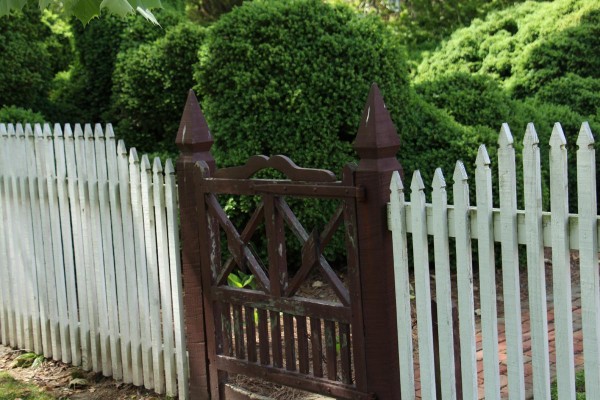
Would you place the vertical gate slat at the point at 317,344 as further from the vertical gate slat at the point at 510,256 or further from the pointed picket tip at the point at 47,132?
the pointed picket tip at the point at 47,132

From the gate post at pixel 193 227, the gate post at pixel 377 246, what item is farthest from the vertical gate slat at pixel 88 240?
the gate post at pixel 377 246

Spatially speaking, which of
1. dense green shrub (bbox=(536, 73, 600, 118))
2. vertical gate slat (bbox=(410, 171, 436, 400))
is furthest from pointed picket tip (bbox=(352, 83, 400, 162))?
dense green shrub (bbox=(536, 73, 600, 118))

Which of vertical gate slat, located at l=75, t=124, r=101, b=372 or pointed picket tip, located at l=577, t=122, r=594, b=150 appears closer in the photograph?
pointed picket tip, located at l=577, t=122, r=594, b=150

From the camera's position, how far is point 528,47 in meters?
9.27

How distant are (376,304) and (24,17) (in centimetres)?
746

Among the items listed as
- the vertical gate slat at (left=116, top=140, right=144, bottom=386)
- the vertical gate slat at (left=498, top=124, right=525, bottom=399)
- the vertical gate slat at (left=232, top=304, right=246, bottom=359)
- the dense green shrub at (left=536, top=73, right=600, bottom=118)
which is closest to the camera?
the vertical gate slat at (left=498, top=124, right=525, bottom=399)

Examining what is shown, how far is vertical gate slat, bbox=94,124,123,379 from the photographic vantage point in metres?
4.86

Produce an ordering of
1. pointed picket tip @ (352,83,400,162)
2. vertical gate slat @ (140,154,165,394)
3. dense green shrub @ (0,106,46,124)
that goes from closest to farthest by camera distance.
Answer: pointed picket tip @ (352,83,400,162) < vertical gate slat @ (140,154,165,394) < dense green shrub @ (0,106,46,124)

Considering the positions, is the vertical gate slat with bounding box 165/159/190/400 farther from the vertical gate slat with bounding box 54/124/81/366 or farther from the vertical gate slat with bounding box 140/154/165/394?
the vertical gate slat with bounding box 54/124/81/366

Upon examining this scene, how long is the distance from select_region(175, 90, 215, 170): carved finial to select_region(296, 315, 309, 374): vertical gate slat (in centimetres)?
98

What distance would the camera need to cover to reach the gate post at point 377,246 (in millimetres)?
3547

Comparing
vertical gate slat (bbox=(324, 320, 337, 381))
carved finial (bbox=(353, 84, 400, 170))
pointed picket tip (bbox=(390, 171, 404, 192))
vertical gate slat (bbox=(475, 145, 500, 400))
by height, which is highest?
carved finial (bbox=(353, 84, 400, 170))

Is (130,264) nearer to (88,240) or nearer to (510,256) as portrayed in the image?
(88,240)

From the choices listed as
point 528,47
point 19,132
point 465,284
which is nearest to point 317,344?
point 465,284
